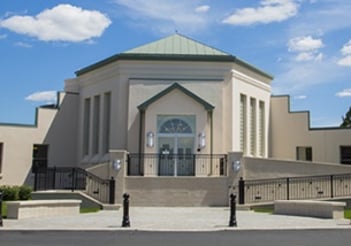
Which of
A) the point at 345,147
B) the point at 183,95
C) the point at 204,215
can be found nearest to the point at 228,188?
the point at 204,215

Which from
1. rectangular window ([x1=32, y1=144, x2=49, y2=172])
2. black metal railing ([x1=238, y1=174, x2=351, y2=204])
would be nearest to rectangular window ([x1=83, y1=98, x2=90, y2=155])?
rectangular window ([x1=32, y1=144, x2=49, y2=172])

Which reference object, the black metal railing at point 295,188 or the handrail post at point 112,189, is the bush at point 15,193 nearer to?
the handrail post at point 112,189

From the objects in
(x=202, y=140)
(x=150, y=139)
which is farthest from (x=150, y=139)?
(x=202, y=140)

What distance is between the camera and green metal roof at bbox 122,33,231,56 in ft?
109

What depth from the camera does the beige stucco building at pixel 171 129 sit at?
27.8 m

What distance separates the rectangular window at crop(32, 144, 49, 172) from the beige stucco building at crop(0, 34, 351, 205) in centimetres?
7

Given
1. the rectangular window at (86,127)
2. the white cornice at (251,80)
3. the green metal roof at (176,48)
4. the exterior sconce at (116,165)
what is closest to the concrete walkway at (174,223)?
the exterior sconce at (116,165)

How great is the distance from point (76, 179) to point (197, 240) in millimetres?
19246

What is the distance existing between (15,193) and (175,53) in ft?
44.2

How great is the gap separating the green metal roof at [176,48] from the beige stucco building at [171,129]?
67 millimetres

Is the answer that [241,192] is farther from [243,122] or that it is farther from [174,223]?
[243,122]

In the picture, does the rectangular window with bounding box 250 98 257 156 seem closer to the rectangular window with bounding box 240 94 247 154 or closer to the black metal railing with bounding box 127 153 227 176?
the rectangular window with bounding box 240 94 247 154

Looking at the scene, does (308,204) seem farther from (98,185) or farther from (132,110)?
(132,110)

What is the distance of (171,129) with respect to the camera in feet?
104
